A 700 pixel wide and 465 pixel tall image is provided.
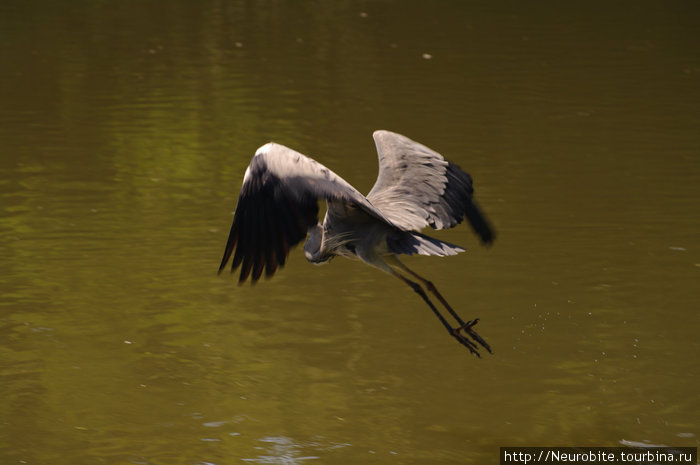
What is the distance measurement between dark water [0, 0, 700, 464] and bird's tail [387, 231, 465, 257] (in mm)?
942

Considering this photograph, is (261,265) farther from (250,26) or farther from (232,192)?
A: (250,26)

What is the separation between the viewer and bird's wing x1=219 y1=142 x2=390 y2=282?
5.29 meters

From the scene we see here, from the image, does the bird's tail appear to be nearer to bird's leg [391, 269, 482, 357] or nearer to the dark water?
bird's leg [391, 269, 482, 357]

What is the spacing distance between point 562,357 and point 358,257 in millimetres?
1610

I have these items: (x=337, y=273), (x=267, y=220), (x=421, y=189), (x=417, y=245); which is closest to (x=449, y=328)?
(x=417, y=245)

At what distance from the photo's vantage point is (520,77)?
52.7 feet

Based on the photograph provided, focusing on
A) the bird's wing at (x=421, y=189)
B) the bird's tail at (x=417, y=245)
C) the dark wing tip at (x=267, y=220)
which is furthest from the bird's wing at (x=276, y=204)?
the bird's wing at (x=421, y=189)

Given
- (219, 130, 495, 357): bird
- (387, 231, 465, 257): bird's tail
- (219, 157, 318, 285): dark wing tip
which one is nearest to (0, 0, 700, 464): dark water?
(219, 130, 495, 357): bird

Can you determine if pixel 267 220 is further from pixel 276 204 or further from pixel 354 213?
pixel 354 213

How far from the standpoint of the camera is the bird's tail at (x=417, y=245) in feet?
19.1

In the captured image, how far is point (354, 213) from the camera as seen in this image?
20.1ft

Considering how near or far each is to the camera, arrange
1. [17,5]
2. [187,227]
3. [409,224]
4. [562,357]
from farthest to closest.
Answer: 1. [17,5]
2. [187,227]
3. [562,357]
4. [409,224]

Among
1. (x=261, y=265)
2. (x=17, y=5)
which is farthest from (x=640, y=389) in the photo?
(x=17, y=5)

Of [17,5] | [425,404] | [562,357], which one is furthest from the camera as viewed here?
[17,5]
